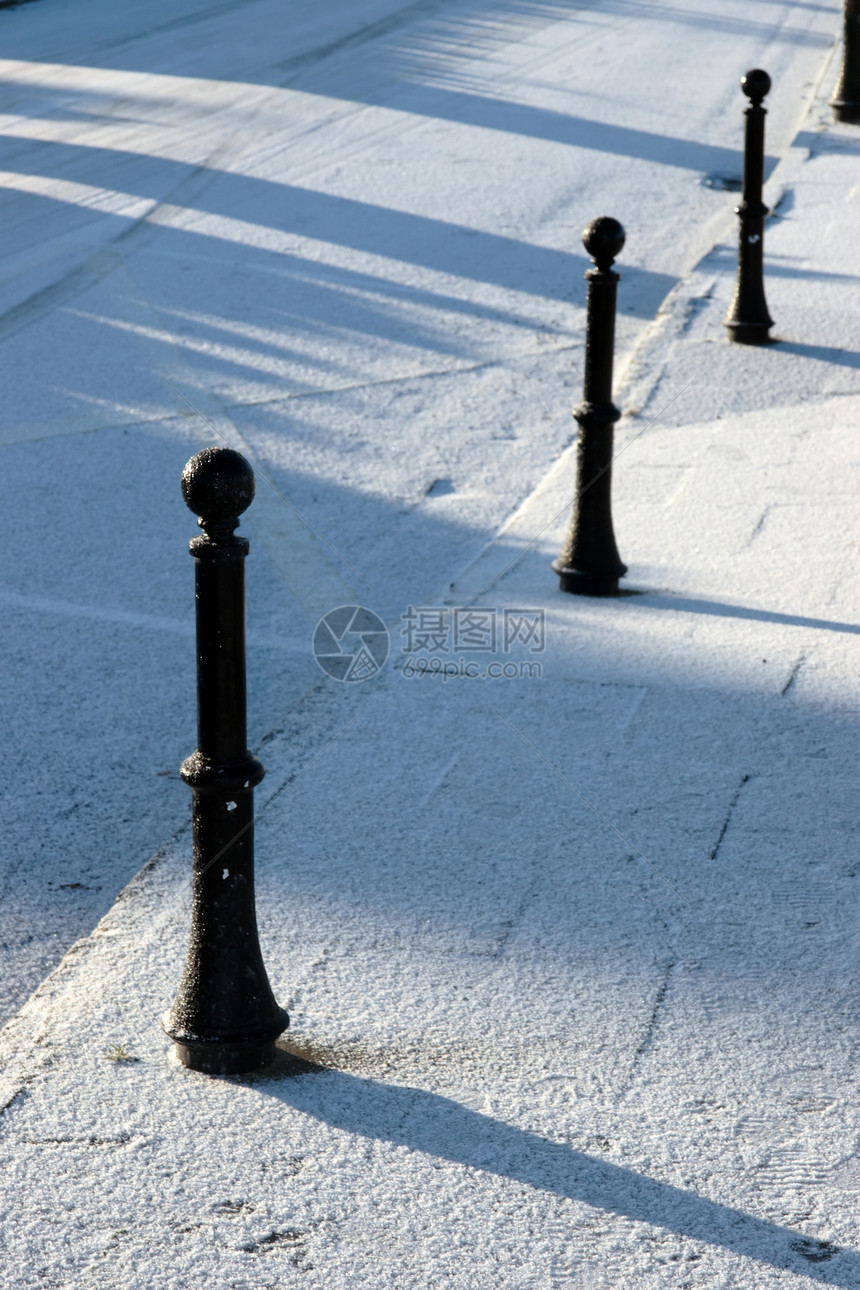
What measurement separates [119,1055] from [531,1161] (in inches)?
33.5

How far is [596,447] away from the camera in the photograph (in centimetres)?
501

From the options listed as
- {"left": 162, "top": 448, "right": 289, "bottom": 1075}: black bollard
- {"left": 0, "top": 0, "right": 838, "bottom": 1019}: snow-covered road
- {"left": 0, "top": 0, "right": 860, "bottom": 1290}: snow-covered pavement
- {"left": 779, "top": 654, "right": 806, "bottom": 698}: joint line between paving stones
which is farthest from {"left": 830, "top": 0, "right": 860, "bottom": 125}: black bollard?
{"left": 162, "top": 448, "right": 289, "bottom": 1075}: black bollard

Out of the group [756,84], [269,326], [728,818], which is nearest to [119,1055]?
[728,818]

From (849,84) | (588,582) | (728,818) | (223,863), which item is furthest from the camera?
(849,84)

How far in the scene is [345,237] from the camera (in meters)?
10.0

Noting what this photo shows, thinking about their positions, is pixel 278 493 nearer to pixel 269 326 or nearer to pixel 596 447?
pixel 596 447

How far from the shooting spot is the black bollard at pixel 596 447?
4.74m

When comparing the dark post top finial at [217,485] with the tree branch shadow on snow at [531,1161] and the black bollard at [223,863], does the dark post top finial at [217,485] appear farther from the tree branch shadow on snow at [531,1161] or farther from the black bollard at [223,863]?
the tree branch shadow on snow at [531,1161]

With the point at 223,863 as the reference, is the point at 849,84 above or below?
above

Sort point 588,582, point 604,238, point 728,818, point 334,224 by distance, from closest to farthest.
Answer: point 728,818 < point 604,238 < point 588,582 < point 334,224

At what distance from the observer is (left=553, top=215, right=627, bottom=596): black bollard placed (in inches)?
187

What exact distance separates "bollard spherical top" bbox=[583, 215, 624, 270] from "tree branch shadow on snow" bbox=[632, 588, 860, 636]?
1172mm

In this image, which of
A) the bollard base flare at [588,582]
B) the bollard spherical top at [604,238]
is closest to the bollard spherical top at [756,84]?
the bollard spherical top at [604,238]

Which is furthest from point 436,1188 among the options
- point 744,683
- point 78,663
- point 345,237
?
point 345,237
